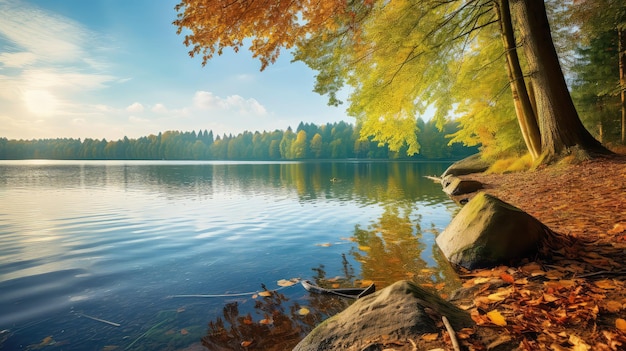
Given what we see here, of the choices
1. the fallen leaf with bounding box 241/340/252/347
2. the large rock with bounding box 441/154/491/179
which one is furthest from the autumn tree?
the fallen leaf with bounding box 241/340/252/347

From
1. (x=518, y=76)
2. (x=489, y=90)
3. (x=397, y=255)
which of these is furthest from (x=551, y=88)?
(x=489, y=90)

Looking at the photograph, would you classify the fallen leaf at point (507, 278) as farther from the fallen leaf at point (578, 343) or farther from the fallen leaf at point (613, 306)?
the fallen leaf at point (578, 343)

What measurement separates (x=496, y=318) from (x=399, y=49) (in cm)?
1020

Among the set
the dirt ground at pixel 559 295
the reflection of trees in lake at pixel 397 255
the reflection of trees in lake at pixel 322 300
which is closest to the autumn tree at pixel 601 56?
the dirt ground at pixel 559 295

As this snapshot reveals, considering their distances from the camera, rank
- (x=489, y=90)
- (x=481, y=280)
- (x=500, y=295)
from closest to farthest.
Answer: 1. (x=500, y=295)
2. (x=481, y=280)
3. (x=489, y=90)

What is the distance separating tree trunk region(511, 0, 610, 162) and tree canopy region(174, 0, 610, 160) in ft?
0.09

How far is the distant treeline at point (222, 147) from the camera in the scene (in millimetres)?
118000

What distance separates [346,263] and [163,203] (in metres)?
12.1

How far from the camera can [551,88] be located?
30.3 feet

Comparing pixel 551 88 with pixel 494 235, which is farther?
pixel 551 88

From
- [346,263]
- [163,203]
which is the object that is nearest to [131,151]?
[163,203]

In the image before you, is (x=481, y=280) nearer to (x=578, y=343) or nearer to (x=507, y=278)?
(x=507, y=278)

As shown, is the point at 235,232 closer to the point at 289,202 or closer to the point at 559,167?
the point at 289,202

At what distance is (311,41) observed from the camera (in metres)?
10.3
